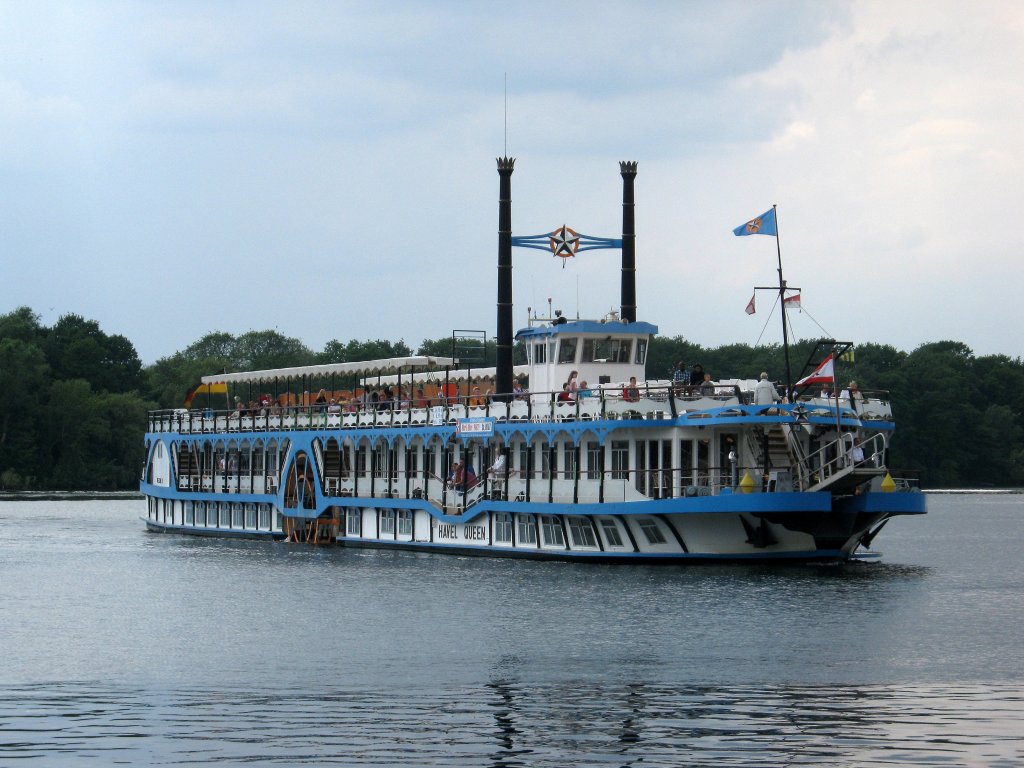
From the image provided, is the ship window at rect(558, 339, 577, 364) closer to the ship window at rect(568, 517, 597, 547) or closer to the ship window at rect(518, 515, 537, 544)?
the ship window at rect(518, 515, 537, 544)

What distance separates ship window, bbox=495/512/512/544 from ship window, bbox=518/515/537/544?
0.64 meters

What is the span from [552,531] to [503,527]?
279 cm

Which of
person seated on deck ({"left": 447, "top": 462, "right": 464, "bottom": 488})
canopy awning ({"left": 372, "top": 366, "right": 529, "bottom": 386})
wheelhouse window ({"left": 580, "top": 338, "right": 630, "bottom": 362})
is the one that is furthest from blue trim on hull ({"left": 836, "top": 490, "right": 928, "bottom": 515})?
canopy awning ({"left": 372, "top": 366, "right": 529, "bottom": 386})

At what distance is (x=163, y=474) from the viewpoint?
76875 millimetres

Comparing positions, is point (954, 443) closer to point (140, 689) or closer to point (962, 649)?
point (962, 649)

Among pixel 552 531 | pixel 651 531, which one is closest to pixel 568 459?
pixel 552 531

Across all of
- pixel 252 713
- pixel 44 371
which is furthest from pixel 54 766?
pixel 44 371

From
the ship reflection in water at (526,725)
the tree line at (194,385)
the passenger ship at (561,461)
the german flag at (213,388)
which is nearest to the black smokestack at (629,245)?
the passenger ship at (561,461)

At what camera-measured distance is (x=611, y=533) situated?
47625mm

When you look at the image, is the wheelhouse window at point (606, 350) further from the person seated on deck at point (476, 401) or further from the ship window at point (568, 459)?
the ship window at point (568, 459)

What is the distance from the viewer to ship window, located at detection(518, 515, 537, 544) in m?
50.7

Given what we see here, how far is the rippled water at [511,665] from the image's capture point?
22.4 meters

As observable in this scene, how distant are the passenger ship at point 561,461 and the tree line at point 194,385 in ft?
208

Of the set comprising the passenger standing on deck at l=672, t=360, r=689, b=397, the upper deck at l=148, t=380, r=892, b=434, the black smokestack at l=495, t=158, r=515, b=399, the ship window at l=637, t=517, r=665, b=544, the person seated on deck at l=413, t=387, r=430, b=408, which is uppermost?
the black smokestack at l=495, t=158, r=515, b=399
